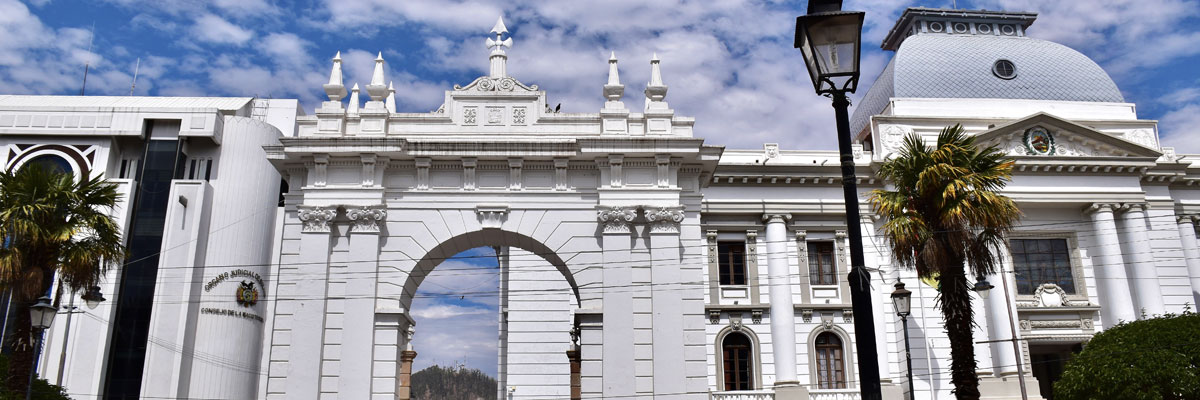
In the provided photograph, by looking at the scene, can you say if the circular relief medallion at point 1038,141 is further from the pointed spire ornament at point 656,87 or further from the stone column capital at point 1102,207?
the pointed spire ornament at point 656,87

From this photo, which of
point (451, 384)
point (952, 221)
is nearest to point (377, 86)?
point (952, 221)

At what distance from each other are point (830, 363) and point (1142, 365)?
13.1m

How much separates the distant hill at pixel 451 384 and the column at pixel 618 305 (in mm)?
19693

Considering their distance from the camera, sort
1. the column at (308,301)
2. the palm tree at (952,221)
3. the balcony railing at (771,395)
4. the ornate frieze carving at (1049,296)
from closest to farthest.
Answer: the palm tree at (952,221) < the column at (308,301) < the balcony railing at (771,395) < the ornate frieze carving at (1049,296)

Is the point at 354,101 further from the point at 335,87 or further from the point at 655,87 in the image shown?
the point at 655,87

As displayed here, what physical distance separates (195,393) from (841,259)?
93.2 feet

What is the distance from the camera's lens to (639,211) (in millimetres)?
23156

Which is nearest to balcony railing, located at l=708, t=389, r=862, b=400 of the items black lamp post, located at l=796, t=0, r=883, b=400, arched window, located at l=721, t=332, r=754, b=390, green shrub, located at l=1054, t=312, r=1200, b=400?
arched window, located at l=721, t=332, r=754, b=390

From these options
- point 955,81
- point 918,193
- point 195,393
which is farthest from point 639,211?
point 195,393

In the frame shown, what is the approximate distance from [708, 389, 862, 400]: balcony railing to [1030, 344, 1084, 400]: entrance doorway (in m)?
7.48

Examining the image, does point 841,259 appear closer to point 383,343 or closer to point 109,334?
point 383,343

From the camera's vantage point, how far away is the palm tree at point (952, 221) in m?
20.9

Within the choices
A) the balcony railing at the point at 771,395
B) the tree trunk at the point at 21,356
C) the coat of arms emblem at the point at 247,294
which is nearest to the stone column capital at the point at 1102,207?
the balcony railing at the point at 771,395

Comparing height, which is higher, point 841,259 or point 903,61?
point 903,61
